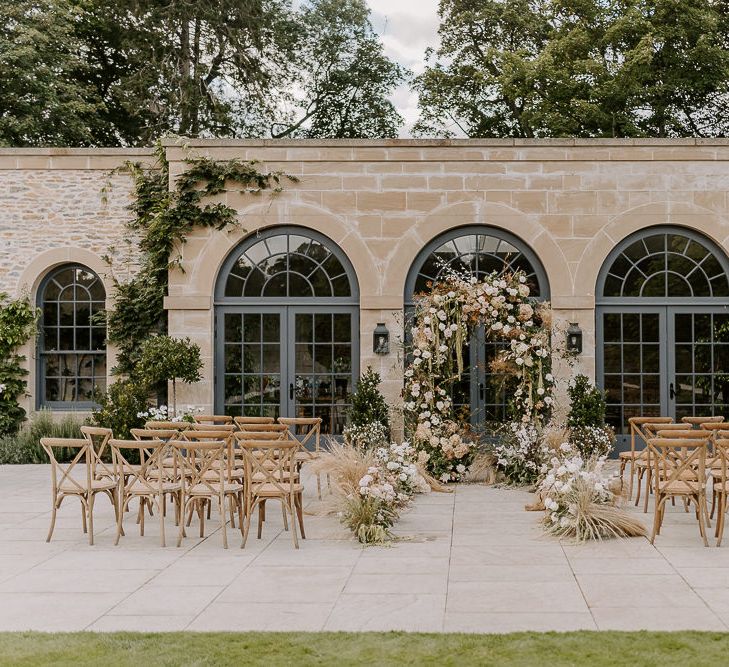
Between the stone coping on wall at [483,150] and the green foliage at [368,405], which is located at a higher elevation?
the stone coping on wall at [483,150]

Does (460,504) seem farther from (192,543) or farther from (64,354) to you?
(64,354)

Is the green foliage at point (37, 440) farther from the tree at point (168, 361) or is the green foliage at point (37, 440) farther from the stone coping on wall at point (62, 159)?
the stone coping on wall at point (62, 159)

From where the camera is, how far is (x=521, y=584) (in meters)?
6.03

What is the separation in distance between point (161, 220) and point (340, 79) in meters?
14.2

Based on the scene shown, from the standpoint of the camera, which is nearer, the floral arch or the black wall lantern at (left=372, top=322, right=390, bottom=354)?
the floral arch

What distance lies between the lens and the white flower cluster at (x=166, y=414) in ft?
39.5

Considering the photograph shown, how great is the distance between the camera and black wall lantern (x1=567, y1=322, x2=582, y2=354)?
515 inches

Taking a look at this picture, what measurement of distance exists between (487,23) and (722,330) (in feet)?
47.4

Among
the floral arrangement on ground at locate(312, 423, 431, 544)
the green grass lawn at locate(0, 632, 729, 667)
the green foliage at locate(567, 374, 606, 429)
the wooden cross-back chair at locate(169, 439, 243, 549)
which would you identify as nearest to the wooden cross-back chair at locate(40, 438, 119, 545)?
the wooden cross-back chair at locate(169, 439, 243, 549)

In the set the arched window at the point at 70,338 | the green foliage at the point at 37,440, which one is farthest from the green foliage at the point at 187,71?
the green foliage at the point at 37,440

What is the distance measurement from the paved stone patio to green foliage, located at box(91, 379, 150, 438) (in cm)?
389

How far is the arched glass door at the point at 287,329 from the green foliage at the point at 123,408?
1.21m

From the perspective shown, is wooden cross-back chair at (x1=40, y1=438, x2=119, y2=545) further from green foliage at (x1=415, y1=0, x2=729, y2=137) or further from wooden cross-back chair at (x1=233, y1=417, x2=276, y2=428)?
green foliage at (x1=415, y1=0, x2=729, y2=137)

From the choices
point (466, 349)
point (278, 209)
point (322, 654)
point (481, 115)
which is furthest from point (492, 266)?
point (481, 115)
